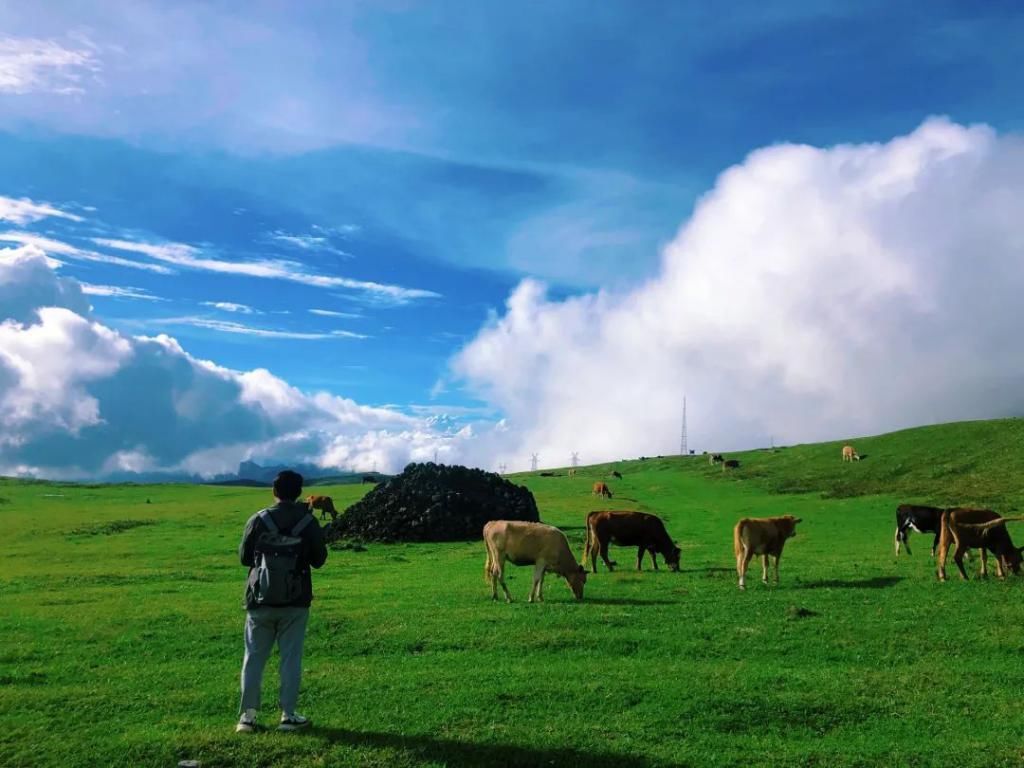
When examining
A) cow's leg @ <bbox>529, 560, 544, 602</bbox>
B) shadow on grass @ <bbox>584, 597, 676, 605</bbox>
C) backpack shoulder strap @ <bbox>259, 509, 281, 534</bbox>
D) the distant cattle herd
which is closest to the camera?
backpack shoulder strap @ <bbox>259, 509, 281, 534</bbox>

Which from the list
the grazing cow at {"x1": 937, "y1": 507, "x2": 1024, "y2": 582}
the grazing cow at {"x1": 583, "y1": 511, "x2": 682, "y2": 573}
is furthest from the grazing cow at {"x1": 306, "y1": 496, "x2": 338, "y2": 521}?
the grazing cow at {"x1": 937, "y1": 507, "x2": 1024, "y2": 582}

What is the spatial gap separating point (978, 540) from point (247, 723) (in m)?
19.7

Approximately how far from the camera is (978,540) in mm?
21109

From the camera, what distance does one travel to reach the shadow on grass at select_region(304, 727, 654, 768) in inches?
368

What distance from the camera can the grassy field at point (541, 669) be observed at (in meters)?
9.82

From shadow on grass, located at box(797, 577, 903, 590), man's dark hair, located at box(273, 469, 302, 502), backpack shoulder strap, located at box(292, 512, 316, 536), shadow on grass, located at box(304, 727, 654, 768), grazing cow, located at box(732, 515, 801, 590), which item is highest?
man's dark hair, located at box(273, 469, 302, 502)

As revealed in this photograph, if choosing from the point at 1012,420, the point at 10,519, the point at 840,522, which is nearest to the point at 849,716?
the point at 840,522

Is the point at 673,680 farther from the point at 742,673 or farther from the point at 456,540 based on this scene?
the point at 456,540

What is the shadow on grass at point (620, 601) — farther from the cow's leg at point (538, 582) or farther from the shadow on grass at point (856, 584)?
the shadow on grass at point (856, 584)

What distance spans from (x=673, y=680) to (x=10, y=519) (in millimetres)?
57602

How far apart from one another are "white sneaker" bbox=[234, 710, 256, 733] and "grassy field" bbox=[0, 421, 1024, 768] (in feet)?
0.63

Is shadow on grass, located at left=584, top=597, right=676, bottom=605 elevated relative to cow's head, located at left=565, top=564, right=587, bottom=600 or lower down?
lower down

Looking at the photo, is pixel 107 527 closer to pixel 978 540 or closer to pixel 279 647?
pixel 279 647

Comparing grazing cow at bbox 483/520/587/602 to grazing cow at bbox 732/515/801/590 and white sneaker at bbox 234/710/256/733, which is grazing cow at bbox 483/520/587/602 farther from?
white sneaker at bbox 234/710/256/733
